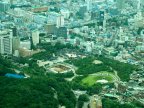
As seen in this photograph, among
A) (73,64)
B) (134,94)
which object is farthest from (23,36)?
(134,94)

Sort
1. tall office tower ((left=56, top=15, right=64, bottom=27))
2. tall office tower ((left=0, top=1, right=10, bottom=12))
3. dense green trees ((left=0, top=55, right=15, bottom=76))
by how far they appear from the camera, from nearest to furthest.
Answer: dense green trees ((left=0, top=55, right=15, bottom=76))
tall office tower ((left=56, top=15, right=64, bottom=27))
tall office tower ((left=0, top=1, right=10, bottom=12))

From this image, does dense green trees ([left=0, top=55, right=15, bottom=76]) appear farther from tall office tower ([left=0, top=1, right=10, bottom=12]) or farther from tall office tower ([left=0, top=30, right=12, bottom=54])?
tall office tower ([left=0, top=1, right=10, bottom=12])

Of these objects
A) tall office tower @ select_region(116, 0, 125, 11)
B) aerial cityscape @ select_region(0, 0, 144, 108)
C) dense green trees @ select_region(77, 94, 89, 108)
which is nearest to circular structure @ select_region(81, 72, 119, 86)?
aerial cityscape @ select_region(0, 0, 144, 108)

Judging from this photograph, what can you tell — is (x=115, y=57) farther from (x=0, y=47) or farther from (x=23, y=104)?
(x=23, y=104)

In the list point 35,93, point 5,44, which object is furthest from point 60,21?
point 35,93

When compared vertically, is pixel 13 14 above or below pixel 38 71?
above

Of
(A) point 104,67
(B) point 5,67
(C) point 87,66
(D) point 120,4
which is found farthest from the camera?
(D) point 120,4

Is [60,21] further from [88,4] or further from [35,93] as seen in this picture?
[35,93]
